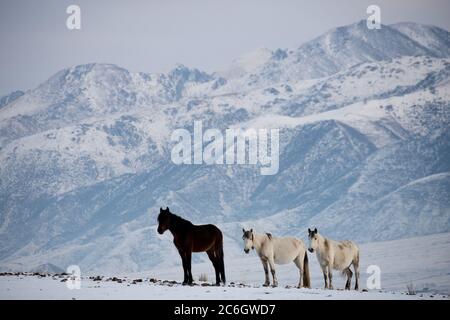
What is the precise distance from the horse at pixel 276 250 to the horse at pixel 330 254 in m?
0.68

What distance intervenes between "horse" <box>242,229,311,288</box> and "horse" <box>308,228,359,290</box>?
685 mm

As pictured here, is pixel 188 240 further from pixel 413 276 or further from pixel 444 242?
pixel 444 242

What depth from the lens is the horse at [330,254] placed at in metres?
33.6

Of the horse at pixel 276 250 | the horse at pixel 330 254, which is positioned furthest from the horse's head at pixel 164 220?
the horse at pixel 330 254

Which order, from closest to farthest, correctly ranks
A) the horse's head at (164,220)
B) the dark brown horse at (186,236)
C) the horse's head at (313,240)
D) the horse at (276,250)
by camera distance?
the horse's head at (164,220), the dark brown horse at (186,236), the horse's head at (313,240), the horse at (276,250)

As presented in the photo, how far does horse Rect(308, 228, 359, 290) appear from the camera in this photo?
33.6 meters

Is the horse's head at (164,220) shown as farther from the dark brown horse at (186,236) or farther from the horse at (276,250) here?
the horse at (276,250)

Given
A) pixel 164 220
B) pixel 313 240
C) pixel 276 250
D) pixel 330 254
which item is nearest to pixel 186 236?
pixel 164 220

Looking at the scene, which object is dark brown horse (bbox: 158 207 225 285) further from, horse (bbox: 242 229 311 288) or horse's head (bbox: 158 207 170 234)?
horse (bbox: 242 229 311 288)

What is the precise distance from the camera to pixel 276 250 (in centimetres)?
3394

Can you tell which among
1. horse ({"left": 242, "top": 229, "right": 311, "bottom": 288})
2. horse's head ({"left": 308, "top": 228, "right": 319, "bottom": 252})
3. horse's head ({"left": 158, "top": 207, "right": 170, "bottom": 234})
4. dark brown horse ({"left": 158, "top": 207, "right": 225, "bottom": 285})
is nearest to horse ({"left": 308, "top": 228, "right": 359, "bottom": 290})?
horse's head ({"left": 308, "top": 228, "right": 319, "bottom": 252})

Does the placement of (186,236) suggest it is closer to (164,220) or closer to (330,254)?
(164,220)
